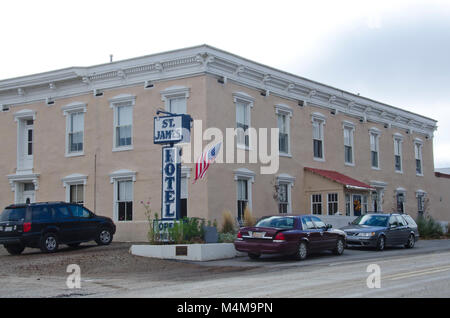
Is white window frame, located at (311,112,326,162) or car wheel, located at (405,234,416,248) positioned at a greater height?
white window frame, located at (311,112,326,162)

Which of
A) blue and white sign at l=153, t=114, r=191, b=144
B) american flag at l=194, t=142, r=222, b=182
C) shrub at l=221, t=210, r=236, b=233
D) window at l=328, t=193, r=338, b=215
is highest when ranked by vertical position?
blue and white sign at l=153, t=114, r=191, b=144

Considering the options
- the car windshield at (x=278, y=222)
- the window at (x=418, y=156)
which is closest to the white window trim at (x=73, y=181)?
the car windshield at (x=278, y=222)

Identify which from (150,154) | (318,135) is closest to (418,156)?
(318,135)

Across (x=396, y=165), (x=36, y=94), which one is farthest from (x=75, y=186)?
(x=396, y=165)

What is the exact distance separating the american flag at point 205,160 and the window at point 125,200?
375 centimetres

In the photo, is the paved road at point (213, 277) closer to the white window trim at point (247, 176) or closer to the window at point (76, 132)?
the white window trim at point (247, 176)

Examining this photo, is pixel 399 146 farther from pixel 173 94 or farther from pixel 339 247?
pixel 339 247

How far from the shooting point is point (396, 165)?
38.2 meters

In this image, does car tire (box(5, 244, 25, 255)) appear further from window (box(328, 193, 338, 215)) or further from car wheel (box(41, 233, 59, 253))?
window (box(328, 193, 338, 215))

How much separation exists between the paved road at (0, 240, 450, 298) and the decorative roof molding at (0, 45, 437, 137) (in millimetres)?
8464

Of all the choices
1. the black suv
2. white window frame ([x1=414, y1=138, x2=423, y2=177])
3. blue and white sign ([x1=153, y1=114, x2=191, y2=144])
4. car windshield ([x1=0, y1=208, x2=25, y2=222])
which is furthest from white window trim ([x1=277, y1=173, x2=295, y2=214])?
white window frame ([x1=414, y1=138, x2=423, y2=177])

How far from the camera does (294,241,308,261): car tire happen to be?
736 inches
